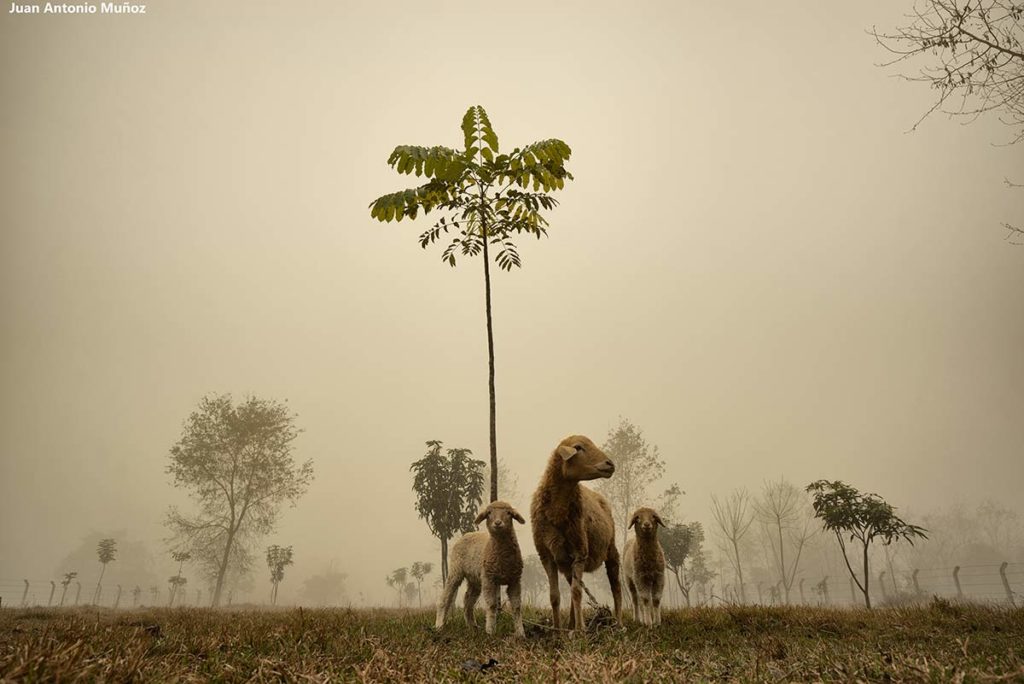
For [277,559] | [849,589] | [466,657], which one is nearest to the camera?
[466,657]

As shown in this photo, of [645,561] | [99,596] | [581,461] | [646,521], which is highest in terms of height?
[581,461]

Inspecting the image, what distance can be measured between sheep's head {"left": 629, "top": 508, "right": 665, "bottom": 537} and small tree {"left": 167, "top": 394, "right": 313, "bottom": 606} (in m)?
39.2

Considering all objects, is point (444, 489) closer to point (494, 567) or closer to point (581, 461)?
point (494, 567)

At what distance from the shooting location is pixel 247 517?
4759 centimetres

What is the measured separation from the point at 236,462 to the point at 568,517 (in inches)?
1732

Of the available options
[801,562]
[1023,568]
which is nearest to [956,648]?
[801,562]

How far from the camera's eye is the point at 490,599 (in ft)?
25.1

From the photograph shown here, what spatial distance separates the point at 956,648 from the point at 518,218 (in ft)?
34.1

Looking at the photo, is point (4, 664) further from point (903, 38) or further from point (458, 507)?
point (458, 507)

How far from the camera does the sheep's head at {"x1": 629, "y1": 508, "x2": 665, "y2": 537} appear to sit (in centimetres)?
1008

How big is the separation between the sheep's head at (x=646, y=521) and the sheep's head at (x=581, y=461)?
347 cm

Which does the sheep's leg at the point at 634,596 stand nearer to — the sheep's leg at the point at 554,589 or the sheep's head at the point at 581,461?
the sheep's leg at the point at 554,589

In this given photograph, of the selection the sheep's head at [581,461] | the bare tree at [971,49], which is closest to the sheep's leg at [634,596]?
the sheep's head at [581,461]

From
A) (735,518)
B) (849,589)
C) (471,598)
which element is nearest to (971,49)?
(471,598)
